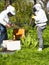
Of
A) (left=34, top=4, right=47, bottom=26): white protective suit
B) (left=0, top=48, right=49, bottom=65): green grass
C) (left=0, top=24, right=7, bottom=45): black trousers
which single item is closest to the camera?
(left=0, top=48, right=49, bottom=65): green grass

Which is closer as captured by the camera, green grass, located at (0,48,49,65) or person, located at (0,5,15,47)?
green grass, located at (0,48,49,65)

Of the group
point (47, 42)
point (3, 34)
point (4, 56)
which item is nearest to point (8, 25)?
point (3, 34)

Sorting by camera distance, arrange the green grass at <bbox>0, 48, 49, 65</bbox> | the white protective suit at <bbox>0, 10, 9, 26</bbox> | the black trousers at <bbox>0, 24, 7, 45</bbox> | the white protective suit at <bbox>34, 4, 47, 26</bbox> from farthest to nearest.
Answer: the black trousers at <bbox>0, 24, 7, 45</bbox> < the white protective suit at <bbox>0, 10, 9, 26</bbox> < the white protective suit at <bbox>34, 4, 47, 26</bbox> < the green grass at <bbox>0, 48, 49, 65</bbox>

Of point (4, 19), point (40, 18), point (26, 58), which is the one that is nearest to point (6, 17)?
point (4, 19)

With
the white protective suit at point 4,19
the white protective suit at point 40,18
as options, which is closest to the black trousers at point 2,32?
the white protective suit at point 4,19

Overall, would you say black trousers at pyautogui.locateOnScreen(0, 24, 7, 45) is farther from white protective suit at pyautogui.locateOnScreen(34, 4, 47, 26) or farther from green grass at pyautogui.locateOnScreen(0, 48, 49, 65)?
white protective suit at pyautogui.locateOnScreen(34, 4, 47, 26)

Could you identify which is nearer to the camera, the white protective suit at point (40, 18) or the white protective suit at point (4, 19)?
the white protective suit at point (40, 18)

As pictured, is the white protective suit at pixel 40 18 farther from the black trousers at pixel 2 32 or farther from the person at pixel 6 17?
the black trousers at pixel 2 32

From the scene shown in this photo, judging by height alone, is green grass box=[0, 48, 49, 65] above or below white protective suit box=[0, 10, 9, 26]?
below

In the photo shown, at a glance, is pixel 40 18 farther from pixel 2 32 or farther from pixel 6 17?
pixel 2 32

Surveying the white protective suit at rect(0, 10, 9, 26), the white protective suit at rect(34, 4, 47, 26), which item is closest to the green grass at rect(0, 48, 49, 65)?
the white protective suit at rect(34, 4, 47, 26)

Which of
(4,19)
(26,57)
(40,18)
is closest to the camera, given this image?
(26,57)

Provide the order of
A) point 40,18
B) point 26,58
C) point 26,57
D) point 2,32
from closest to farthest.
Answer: point 26,58
point 26,57
point 40,18
point 2,32

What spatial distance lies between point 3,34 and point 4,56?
1.64 metres
